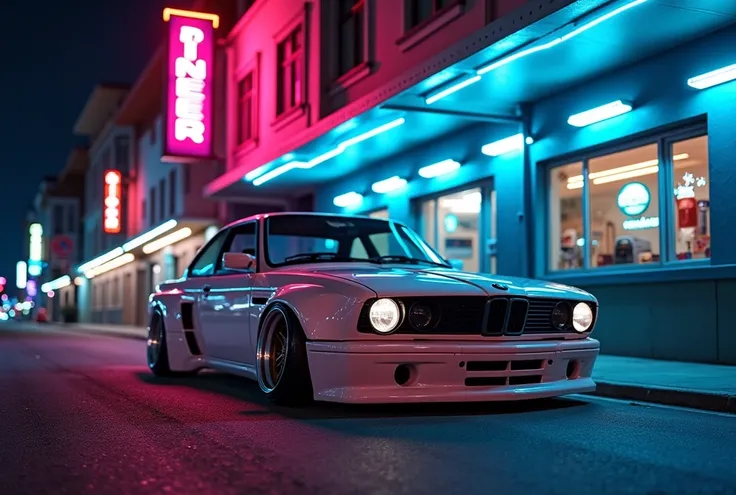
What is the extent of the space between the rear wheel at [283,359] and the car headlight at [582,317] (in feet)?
6.36

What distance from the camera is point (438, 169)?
14.8m

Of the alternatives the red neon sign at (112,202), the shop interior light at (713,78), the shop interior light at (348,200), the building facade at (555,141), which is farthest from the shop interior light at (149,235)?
the shop interior light at (713,78)

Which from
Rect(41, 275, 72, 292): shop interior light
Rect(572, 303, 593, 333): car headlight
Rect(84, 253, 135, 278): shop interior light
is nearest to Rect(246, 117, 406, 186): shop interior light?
Rect(572, 303, 593, 333): car headlight

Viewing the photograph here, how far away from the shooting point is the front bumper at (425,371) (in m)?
5.60

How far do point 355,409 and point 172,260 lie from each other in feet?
89.3

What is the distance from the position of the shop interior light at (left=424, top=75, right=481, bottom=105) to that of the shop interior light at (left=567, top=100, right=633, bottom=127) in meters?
1.49

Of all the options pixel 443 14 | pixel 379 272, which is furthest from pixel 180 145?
pixel 379 272

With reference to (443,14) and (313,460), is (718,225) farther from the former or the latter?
(313,460)

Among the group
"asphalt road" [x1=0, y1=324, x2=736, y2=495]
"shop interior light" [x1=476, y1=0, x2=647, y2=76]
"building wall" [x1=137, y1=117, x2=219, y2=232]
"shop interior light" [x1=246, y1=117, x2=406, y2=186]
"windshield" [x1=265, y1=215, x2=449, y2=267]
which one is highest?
"building wall" [x1=137, y1=117, x2=219, y2=232]

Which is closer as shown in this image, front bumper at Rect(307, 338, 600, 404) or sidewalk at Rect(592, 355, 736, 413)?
front bumper at Rect(307, 338, 600, 404)

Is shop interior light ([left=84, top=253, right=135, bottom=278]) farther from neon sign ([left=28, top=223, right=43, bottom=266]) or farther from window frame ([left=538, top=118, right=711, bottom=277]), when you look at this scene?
window frame ([left=538, top=118, right=711, bottom=277])

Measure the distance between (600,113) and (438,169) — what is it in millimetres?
4059

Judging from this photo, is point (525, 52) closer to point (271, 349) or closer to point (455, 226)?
point (271, 349)

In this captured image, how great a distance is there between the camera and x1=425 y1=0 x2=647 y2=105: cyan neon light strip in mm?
8852
